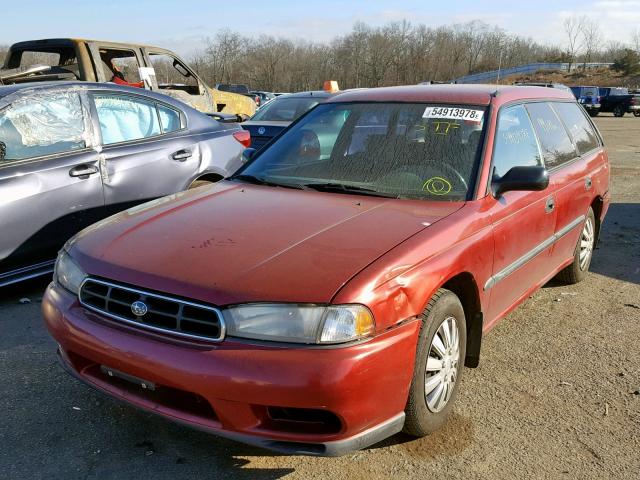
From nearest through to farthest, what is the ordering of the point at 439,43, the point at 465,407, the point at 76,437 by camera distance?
1. the point at 76,437
2. the point at 465,407
3. the point at 439,43

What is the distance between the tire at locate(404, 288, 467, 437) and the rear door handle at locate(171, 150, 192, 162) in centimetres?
339

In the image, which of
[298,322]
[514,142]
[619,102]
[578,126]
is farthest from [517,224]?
[619,102]

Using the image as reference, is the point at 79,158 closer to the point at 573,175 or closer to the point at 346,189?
the point at 346,189

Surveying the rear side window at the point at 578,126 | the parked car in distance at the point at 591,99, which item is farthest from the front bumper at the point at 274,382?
the parked car in distance at the point at 591,99

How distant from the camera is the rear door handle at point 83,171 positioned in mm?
4578

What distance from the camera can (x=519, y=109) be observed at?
386 cm

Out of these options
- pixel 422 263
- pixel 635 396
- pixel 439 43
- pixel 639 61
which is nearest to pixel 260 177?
pixel 422 263

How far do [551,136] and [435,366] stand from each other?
230 cm

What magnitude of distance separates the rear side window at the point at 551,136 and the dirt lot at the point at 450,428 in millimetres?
1206

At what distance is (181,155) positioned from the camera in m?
5.43

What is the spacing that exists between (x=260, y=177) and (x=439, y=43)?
98049mm

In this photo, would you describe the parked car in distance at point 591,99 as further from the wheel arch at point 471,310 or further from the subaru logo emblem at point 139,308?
the subaru logo emblem at point 139,308

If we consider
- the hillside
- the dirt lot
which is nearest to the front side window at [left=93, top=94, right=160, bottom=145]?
the dirt lot

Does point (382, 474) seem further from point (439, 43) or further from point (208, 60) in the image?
point (439, 43)
